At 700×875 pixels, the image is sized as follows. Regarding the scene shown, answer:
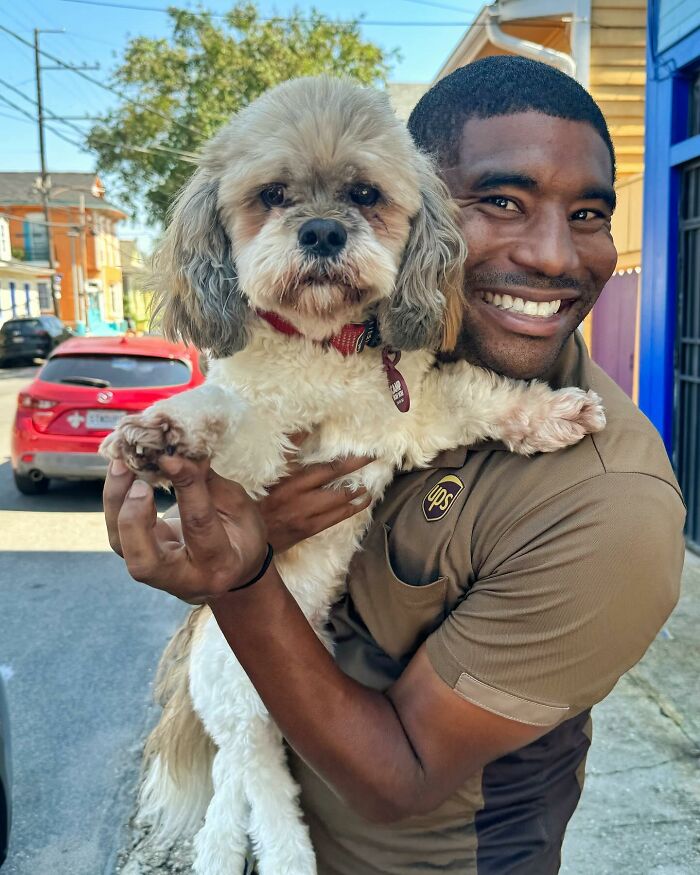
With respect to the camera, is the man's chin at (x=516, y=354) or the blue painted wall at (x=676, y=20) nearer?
the man's chin at (x=516, y=354)

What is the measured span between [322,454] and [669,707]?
2.49 metres

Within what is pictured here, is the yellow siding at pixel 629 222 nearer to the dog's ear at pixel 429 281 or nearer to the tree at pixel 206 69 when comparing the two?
the dog's ear at pixel 429 281

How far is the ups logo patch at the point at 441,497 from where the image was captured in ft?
4.66

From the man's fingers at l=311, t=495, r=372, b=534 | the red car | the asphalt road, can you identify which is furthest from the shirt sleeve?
the red car

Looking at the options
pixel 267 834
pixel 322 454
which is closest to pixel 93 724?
pixel 267 834

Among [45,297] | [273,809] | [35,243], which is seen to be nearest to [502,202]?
[273,809]

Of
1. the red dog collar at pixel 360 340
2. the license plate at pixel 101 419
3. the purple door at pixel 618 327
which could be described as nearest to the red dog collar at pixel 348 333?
the red dog collar at pixel 360 340

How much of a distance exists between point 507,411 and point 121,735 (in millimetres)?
2671

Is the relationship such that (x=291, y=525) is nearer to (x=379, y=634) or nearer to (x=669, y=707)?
(x=379, y=634)

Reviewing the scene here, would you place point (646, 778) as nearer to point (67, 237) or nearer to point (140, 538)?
point (140, 538)

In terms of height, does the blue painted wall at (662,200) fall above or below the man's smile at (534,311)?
above

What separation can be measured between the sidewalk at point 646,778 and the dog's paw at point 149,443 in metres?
2.09

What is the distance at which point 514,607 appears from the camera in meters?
1.25

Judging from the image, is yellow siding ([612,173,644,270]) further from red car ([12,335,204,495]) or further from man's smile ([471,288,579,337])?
man's smile ([471,288,579,337])
